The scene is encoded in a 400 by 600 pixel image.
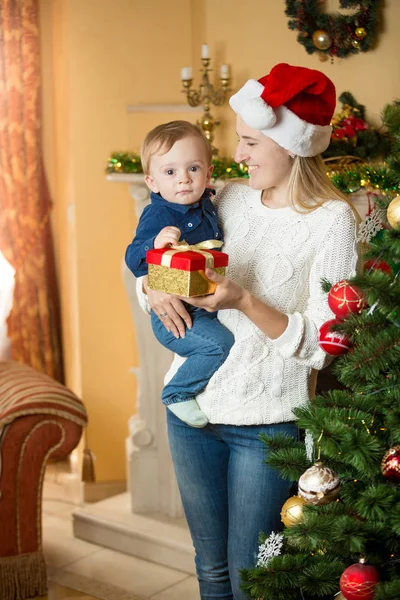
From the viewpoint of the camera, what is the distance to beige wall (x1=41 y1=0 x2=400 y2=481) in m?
3.47

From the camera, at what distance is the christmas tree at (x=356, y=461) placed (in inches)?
58.6

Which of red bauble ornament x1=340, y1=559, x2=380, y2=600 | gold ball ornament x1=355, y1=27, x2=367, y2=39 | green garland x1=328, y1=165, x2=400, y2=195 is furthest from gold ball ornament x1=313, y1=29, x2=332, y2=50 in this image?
red bauble ornament x1=340, y1=559, x2=380, y2=600

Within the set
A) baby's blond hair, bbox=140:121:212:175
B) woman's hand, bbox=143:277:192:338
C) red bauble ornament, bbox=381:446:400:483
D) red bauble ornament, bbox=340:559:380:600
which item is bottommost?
red bauble ornament, bbox=340:559:380:600

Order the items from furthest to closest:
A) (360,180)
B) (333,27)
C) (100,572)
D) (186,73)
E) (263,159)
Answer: (186,73), (100,572), (333,27), (360,180), (263,159)

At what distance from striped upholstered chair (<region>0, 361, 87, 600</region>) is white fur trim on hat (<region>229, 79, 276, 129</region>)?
1.41 meters

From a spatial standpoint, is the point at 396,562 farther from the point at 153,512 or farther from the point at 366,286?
the point at 153,512

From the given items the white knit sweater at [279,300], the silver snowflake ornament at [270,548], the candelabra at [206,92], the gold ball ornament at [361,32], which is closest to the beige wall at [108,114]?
the candelabra at [206,92]

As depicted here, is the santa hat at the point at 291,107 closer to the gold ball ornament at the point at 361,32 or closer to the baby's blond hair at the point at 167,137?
the baby's blond hair at the point at 167,137

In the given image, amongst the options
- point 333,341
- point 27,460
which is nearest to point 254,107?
point 333,341

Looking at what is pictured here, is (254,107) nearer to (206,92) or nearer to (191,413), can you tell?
(191,413)

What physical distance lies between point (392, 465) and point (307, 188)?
651mm

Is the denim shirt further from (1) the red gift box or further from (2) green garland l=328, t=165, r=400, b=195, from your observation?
(2) green garland l=328, t=165, r=400, b=195

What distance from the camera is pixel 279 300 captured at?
1849 millimetres

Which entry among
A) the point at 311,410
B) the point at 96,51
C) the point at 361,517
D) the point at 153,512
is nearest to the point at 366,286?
the point at 311,410
